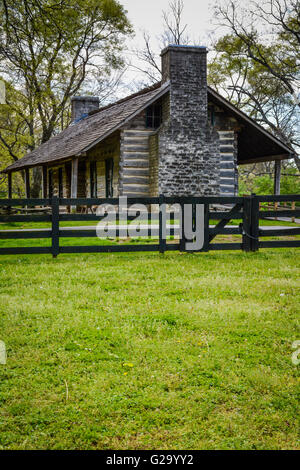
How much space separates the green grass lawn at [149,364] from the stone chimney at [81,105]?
26.6m

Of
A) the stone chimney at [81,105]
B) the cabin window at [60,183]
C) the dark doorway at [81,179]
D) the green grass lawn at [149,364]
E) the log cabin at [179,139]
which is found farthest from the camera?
the stone chimney at [81,105]

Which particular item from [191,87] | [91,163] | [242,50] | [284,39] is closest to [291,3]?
[284,39]

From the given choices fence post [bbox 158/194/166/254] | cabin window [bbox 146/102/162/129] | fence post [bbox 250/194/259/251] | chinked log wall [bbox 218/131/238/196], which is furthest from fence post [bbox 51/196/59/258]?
chinked log wall [bbox 218/131/238/196]

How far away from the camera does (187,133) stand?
800 inches

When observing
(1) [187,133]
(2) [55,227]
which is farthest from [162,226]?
(1) [187,133]

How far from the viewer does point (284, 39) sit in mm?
30266

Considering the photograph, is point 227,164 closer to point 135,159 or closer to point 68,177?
point 135,159

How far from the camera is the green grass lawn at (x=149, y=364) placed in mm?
3309

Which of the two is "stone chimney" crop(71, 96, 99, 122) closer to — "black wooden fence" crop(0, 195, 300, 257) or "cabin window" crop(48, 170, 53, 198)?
"cabin window" crop(48, 170, 53, 198)

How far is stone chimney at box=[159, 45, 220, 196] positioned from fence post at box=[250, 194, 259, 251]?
926 cm

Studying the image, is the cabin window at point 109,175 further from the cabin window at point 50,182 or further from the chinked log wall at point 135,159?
the cabin window at point 50,182

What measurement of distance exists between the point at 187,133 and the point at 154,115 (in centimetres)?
204

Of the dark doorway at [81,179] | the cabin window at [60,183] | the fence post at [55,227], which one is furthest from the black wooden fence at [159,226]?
the cabin window at [60,183]
